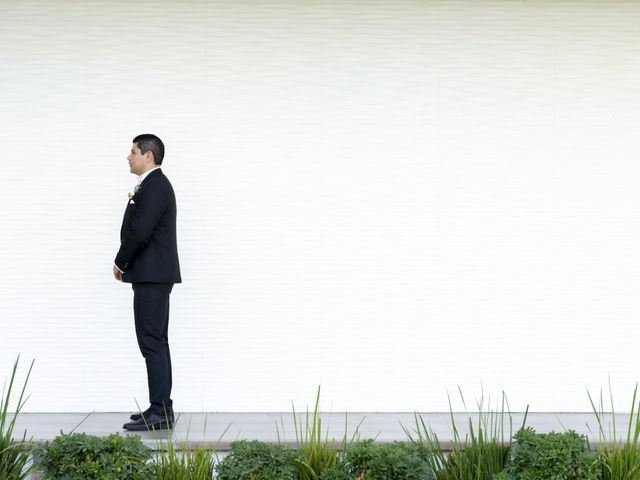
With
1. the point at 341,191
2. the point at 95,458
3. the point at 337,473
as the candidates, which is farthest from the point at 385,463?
the point at 341,191

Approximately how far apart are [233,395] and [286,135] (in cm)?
159

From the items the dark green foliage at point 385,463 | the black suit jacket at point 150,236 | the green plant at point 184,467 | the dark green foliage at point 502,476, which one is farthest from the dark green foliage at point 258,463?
the black suit jacket at point 150,236

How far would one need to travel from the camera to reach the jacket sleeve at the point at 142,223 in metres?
4.80

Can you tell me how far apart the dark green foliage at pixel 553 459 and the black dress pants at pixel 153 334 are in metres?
2.03

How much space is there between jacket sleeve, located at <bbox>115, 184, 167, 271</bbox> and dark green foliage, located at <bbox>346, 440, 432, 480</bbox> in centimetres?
178

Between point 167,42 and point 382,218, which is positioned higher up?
point 167,42

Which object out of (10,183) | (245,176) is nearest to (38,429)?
(10,183)

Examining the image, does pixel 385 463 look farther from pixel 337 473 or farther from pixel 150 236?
pixel 150 236

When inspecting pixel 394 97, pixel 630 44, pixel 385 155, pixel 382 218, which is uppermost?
pixel 630 44

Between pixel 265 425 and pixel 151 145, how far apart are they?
64.5 inches

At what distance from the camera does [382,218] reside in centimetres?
564

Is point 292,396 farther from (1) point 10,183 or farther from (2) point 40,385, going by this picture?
(1) point 10,183

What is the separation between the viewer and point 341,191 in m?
5.64

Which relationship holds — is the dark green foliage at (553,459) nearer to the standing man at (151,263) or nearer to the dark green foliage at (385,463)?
the dark green foliage at (385,463)
